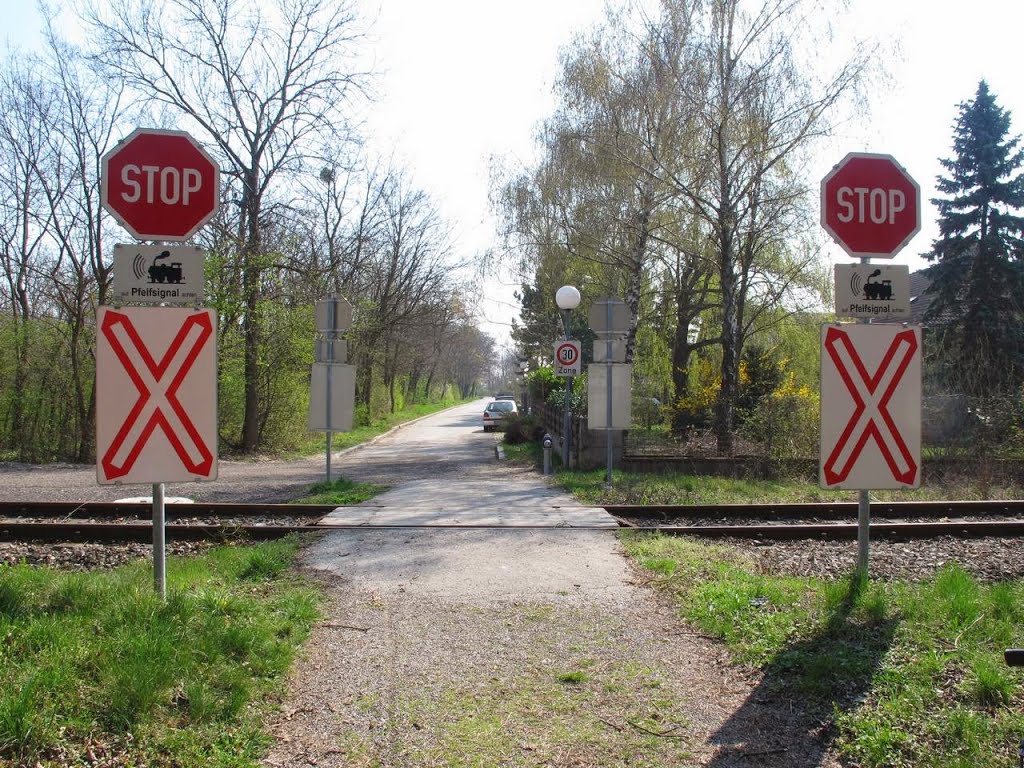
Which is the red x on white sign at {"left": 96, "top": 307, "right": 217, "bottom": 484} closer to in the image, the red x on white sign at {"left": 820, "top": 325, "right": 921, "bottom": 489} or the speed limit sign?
the red x on white sign at {"left": 820, "top": 325, "right": 921, "bottom": 489}

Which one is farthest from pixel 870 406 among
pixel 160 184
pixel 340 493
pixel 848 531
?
pixel 340 493

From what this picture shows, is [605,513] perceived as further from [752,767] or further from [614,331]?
[752,767]

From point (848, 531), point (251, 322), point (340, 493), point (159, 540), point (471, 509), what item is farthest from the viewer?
point (251, 322)

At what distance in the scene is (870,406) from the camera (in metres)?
5.25

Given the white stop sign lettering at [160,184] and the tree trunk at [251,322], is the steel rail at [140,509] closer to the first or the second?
the white stop sign lettering at [160,184]

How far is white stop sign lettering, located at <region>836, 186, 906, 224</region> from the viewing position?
5309 mm

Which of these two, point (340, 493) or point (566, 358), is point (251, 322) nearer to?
point (566, 358)

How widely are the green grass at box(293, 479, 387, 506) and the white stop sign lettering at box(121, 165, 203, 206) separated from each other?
6.46 meters

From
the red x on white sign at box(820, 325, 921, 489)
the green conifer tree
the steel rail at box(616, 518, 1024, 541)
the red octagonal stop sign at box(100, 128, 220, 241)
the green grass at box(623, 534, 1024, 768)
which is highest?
the green conifer tree

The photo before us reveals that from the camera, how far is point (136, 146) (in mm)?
4680

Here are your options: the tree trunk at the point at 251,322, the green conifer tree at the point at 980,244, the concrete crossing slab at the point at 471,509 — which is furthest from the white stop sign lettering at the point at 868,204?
the green conifer tree at the point at 980,244

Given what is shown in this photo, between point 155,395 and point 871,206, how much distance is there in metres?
4.84

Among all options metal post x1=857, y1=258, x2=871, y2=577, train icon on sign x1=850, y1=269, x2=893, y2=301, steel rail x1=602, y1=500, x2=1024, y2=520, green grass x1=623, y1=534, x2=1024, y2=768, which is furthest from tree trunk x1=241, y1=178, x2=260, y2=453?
metal post x1=857, y1=258, x2=871, y2=577

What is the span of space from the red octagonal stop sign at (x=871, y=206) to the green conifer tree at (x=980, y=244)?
22759 millimetres
